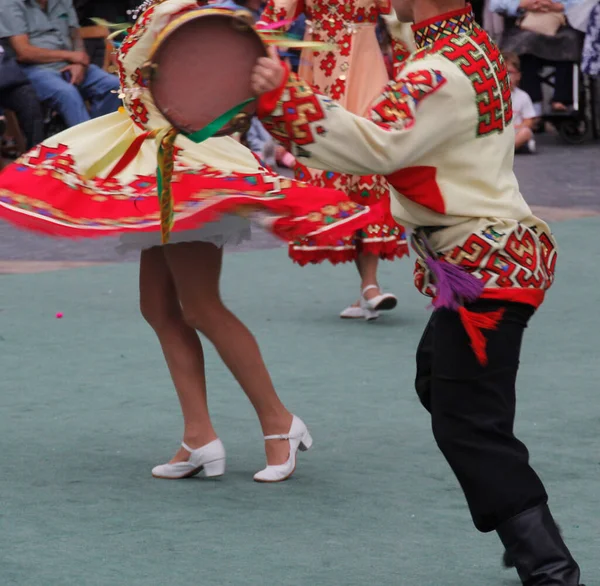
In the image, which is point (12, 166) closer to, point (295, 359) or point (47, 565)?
point (47, 565)

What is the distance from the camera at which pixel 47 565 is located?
3.56 metres

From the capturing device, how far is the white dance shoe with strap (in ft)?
22.7

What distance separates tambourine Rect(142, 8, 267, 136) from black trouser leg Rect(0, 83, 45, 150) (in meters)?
8.64

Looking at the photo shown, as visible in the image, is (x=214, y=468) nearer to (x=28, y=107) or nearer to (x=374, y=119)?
(x=374, y=119)

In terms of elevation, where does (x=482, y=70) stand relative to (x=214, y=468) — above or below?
above

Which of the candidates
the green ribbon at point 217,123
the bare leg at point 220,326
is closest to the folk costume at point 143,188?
the bare leg at point 220,326

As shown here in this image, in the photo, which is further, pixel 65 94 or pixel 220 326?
pixel 65 94

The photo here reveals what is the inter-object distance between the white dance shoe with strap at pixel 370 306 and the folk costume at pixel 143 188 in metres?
2.61

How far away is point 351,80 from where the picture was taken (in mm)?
7133

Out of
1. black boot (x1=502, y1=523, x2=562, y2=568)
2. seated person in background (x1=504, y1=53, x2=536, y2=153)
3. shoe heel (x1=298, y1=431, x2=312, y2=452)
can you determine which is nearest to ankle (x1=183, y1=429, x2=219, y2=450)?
shoe heel (x1=298, y1=431, x2=312, y2=452)

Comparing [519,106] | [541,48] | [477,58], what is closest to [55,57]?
[519,106]

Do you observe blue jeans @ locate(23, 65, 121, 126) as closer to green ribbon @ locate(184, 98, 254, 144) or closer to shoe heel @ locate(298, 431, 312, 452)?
shoe heel @ locate(298, 431, 312, 452)

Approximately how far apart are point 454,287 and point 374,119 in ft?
1.42

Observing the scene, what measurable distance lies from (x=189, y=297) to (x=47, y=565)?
1002mm
